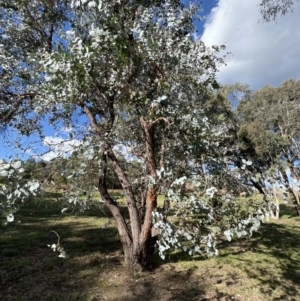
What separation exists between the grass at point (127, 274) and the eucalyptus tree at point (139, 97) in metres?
0.70

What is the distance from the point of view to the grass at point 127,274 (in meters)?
5.44

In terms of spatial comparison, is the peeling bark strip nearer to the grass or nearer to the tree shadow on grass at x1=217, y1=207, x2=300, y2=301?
the grass

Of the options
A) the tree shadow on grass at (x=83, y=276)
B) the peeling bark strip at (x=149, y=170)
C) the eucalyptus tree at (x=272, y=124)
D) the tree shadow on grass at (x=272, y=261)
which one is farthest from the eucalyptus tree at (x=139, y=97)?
the eucalyptus tree at (x=272, y=124)

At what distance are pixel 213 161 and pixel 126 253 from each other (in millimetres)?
3431

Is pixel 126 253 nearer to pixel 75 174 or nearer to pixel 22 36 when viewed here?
pixel 75 174

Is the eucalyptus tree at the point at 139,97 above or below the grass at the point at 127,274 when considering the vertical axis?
above

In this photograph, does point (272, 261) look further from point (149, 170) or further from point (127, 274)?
point (149, 170)

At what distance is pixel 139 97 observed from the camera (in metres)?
3.71

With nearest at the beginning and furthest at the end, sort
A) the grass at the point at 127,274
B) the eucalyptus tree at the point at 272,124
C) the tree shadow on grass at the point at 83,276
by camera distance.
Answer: the tree shadow on grass at the point at 83,276 < the grass at the point at 127,274 < the eucalyptus tree at the point at 272,124

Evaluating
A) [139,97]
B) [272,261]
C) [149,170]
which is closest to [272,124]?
[272,261]

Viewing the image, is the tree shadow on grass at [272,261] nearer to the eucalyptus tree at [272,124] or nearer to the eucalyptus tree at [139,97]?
the eucalyptus tree at [139,97]

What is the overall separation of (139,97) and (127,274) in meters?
4.18

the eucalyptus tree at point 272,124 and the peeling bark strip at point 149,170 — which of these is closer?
the peeling bark strip at point 149,170

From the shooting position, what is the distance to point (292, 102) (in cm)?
1698
